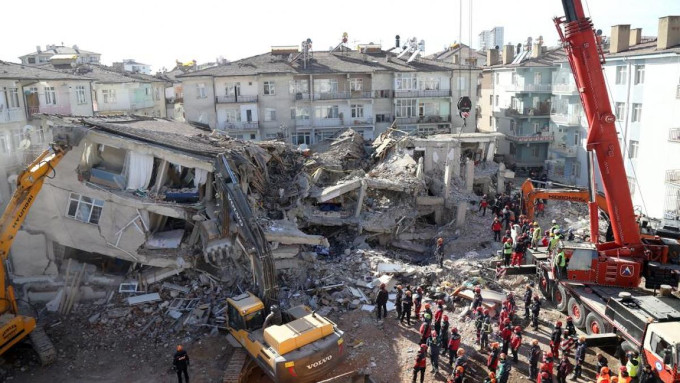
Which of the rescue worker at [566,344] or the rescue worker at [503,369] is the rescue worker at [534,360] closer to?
the rescue worker at [566,344]

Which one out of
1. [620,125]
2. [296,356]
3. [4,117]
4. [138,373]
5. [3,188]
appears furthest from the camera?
[620,125]

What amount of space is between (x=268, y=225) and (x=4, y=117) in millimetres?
20314

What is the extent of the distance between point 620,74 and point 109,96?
42895 millimetres

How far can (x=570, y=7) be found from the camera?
16.1 metres

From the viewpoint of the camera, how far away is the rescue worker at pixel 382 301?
1809 cm

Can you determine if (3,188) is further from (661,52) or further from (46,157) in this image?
(661,52)

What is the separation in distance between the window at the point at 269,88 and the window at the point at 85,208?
2568cm

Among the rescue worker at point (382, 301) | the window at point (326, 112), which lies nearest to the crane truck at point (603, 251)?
the rescue worker at point (382, 301)

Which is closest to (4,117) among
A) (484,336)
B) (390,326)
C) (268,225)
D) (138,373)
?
(268,225)

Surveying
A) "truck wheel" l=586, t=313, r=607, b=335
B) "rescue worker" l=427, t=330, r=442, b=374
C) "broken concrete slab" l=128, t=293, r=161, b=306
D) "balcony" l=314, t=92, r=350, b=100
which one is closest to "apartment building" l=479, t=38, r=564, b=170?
"balcony" l=314, t=92, r=350, b=100

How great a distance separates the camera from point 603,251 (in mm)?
17438

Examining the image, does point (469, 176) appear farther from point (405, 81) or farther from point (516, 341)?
point (405, 81)

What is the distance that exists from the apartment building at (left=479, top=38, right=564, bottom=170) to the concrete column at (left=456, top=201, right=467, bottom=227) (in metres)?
19.8

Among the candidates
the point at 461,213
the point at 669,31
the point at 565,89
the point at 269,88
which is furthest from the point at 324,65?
the point at 669,31
